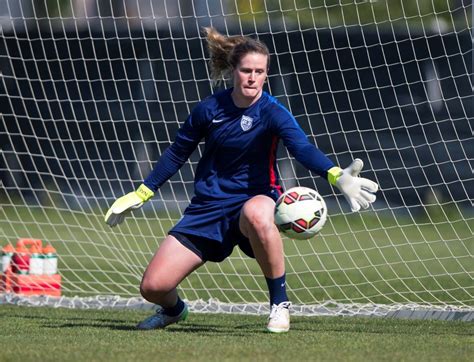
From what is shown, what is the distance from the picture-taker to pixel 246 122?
5.75 metres

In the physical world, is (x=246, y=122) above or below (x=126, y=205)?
above

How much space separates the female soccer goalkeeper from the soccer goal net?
5.02ft

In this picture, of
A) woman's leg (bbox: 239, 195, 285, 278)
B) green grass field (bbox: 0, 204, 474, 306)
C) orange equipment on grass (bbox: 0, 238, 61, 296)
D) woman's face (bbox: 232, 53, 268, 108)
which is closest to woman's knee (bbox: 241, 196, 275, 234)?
woman's leg (bbox: 239, 195, 285, 278)

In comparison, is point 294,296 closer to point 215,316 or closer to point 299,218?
point 215,316

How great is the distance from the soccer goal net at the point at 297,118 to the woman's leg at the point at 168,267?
5.16 ft

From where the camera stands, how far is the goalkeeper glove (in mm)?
5953

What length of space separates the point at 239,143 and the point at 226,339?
40.8 inches

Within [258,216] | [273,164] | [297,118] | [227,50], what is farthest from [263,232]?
[297,118]

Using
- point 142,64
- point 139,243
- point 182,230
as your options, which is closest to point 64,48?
point 142,64

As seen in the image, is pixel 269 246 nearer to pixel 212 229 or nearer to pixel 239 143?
pixel 212 229

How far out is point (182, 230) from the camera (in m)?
5.84

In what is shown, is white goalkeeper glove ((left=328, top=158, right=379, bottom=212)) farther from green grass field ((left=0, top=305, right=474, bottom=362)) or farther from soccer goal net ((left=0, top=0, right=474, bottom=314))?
soccer goal net ((left=0, top=0, right=474, bottom=314))

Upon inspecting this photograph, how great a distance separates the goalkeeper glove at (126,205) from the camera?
19.5 feet

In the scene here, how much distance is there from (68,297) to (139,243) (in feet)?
13.2
